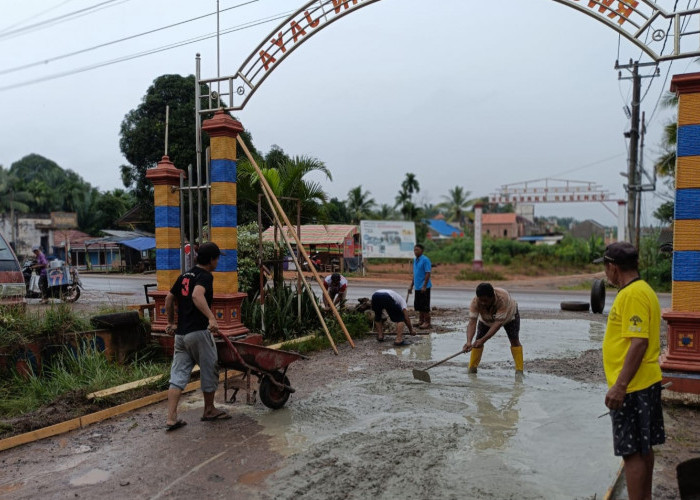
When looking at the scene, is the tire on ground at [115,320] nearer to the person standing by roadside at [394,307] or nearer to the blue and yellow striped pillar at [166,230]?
the blue and yellow striped pillar at [166,230]

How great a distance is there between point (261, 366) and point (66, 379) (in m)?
2.58

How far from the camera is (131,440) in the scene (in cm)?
521

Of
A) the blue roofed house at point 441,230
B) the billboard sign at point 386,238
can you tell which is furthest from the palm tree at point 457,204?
the billboard sign at point 386,238

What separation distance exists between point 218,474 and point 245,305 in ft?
19.4

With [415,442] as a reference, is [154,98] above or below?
above

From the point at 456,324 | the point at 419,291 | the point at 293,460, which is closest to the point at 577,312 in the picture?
the point at 456,324

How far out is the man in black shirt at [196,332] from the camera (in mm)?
5508

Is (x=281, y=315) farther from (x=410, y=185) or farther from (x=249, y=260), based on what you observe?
(x=410, y=185)

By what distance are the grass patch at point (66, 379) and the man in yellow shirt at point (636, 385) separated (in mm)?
5241

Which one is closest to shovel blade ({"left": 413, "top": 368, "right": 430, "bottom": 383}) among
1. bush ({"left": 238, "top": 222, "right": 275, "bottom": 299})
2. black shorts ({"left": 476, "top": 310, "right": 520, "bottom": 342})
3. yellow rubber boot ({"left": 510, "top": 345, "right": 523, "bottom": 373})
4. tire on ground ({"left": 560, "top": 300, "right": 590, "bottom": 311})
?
black shorts ({"left": 476, "top": 310, "right": 520, "bottom": 342})

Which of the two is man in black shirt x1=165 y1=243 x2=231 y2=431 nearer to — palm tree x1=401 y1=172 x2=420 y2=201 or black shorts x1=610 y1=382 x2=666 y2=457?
black shorts x1=610 y1=382 x2=666 y2=457

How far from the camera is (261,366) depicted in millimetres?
5816

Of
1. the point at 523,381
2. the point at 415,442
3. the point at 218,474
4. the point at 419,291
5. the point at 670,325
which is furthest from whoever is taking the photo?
the point at 419,291

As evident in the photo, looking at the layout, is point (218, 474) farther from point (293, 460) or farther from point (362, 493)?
point (362, 493)
